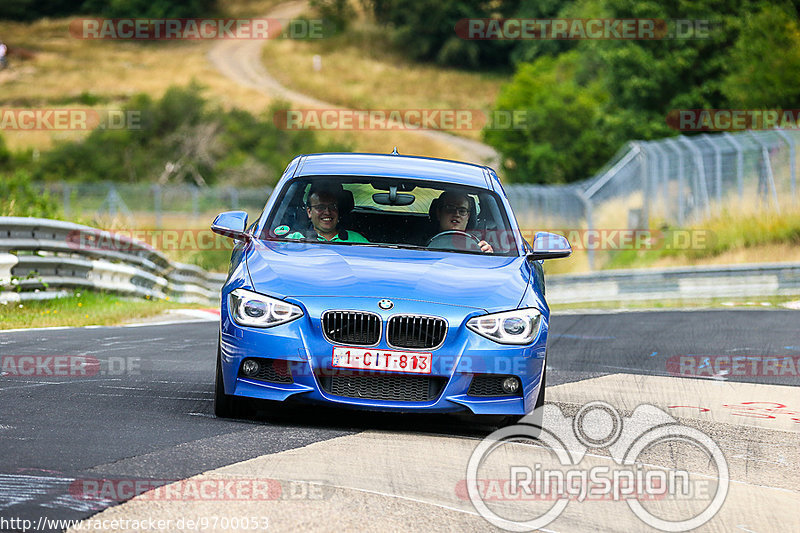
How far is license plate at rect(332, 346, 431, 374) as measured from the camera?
21.6ft

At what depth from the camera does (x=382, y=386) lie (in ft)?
21.9

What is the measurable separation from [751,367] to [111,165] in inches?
2121

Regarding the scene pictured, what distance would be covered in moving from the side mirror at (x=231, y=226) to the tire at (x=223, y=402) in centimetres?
96

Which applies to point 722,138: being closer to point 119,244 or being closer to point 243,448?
point 119,244

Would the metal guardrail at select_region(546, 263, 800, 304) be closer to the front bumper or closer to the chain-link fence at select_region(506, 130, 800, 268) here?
the chain-link fence at select_region(506, 130, 800, 268)

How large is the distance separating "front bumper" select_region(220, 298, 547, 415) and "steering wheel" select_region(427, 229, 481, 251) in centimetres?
115

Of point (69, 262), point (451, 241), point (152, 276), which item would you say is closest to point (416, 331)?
point (451, 241)

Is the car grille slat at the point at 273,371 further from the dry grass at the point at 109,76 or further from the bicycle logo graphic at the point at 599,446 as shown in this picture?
the dry grass at the point at 109,76

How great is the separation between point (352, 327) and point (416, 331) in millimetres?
335

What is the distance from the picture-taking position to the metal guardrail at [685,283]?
20.7m

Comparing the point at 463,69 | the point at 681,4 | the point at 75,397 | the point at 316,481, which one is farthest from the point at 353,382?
the point at 463,69

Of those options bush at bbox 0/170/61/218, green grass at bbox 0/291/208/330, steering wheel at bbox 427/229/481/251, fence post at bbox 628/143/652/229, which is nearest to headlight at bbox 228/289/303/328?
steering wheel at bbox 427/229/481/251

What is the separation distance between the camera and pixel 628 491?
225 inches

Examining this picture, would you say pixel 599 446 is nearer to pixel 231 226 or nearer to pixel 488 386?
pixel 488 386
